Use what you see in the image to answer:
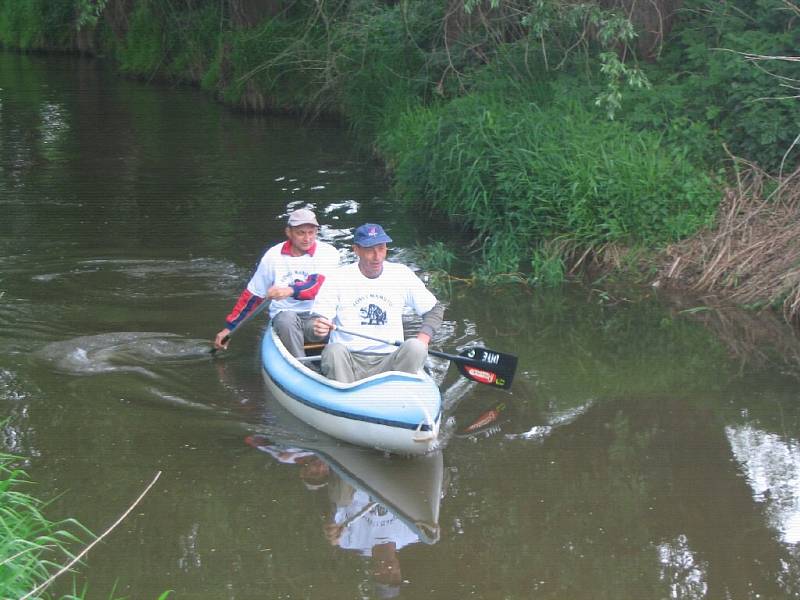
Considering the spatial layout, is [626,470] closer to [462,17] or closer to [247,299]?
[247,299]

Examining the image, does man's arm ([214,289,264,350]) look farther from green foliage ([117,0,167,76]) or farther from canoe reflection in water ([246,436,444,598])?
green foliage ([117,0,167,76])

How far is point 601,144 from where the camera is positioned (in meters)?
11.6

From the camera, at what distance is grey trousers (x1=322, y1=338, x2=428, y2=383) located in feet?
23.9

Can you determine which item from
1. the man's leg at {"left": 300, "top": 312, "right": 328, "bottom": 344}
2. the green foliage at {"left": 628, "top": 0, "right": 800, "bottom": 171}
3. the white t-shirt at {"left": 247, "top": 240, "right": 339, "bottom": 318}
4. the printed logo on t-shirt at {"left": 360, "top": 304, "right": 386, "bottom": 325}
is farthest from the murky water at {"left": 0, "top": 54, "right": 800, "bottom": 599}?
the green foliage at {"left": 628, "top": 0, "right": 800, "bottom": 171}

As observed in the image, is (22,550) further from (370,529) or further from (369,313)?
(369,313)

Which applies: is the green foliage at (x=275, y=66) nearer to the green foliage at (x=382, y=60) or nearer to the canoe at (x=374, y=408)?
the green foliage at (x=382, y=60)

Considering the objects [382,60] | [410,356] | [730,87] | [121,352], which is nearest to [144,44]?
[382,60]

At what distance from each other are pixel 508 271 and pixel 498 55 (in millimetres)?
3684

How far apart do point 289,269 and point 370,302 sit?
1.32 metres

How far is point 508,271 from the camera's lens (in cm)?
1122

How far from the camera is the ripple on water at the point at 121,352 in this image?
28.9 ft

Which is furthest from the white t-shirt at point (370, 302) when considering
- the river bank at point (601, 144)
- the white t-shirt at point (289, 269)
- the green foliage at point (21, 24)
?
the green foliage at point (21, 24)

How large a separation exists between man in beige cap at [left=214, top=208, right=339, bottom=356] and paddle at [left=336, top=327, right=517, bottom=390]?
1.19m

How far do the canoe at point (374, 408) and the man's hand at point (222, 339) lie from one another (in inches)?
48.8
